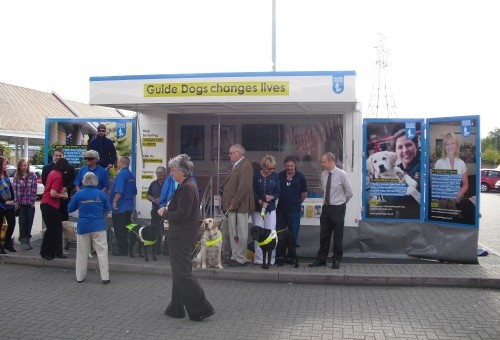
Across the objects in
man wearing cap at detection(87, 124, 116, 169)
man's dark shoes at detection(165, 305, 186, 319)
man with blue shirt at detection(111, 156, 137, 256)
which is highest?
man wearing cap at detection(87, 124, 116, 169)

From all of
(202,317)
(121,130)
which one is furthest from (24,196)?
(202,317)

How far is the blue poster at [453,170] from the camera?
342 inches

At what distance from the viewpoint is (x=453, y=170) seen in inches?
348

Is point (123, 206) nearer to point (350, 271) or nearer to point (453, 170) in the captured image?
point (350, 271)

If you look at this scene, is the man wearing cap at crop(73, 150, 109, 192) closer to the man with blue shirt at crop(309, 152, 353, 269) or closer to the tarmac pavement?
the tarmac pavement

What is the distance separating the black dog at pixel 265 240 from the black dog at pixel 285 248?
228 mm

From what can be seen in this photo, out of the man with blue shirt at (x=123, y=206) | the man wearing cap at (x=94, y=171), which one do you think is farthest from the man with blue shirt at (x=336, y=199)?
the man wearing cap at (x=94, y=171)

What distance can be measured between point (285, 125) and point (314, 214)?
2.16 meters

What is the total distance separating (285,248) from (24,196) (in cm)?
487

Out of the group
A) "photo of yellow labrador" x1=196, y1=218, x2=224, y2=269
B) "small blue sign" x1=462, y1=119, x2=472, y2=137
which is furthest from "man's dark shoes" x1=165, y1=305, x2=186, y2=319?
"small blue sign" x1=462, y1=119, x2=472, y2=137

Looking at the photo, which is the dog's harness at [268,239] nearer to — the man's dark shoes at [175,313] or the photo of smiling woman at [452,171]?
the man's dark shoes at [175,313]

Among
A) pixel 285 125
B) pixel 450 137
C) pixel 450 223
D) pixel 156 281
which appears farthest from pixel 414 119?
pixel 156 281

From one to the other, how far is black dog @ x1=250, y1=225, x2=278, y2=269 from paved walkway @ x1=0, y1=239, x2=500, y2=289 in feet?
0.63

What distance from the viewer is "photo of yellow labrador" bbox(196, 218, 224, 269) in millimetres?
7884
